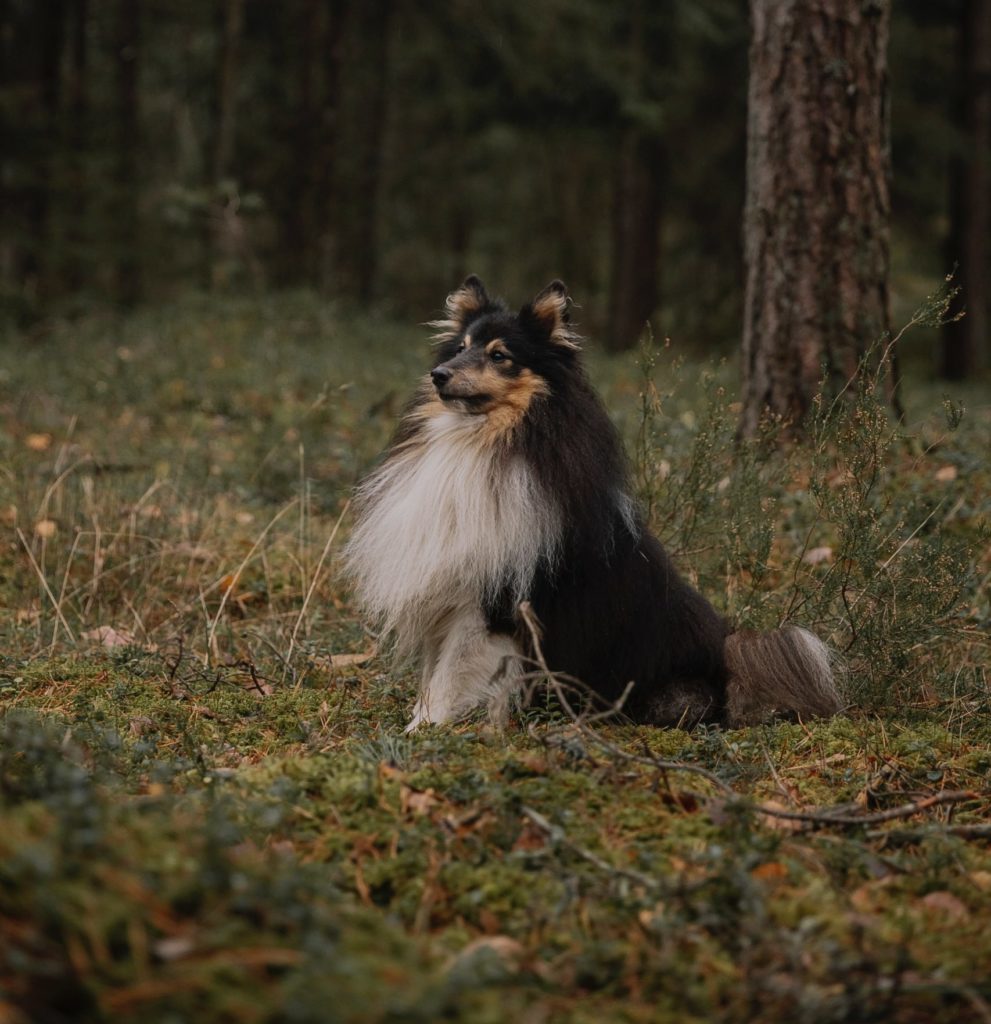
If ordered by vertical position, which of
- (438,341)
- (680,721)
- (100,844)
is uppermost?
(438,341)

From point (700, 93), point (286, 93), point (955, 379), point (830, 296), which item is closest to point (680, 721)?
point (830, 296)

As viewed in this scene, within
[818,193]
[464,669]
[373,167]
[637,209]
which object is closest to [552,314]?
[464,669]

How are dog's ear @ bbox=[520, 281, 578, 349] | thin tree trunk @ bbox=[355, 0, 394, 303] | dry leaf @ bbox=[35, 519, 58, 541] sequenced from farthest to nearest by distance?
1. thin tree trunk @ bbox=[355, 0, 394, 303]
2. dry leaf @ bbox=[35, 519, 58, 541]
3. dog's ear @ bbox=[520, 281, 578, 349]

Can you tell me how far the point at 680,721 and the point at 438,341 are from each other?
1.99 m

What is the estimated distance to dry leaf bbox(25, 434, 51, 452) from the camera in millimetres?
8229

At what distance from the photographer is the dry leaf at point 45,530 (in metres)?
6.24

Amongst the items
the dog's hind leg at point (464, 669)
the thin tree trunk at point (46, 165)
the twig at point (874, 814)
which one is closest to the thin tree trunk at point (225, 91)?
the thin tree trunk at point (46, 165)

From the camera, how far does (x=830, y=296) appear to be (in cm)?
711

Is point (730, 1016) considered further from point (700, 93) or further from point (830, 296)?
point (700, 93)

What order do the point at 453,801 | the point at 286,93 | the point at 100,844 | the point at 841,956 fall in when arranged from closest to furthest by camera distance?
the point at 100,844
the point at 841,956
the point at 453,801
the point at 286,93

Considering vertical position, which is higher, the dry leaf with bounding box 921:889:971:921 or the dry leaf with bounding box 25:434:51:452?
the dry leaf with bounding box 25:434:51:452

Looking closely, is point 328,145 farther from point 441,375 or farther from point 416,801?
point 416,801

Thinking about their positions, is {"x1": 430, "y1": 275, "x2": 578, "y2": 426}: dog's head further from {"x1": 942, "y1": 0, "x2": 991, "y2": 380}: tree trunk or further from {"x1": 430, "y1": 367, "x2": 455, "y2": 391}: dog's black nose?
{"x1": 942, "y1": 0, "x2": 991, "y2": 380}: tree trunk

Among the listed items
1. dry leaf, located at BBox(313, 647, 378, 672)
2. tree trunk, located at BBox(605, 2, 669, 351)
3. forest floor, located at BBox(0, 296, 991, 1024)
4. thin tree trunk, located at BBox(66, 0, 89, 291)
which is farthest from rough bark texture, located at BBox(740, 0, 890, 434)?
thin tree trunk, located at BBox(66, 0, 89, 291)
